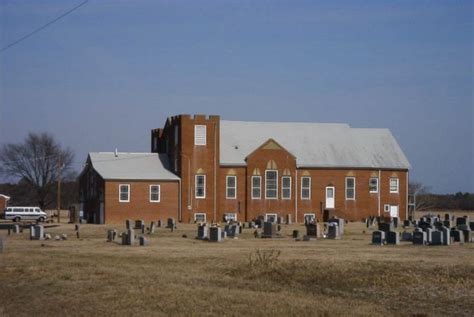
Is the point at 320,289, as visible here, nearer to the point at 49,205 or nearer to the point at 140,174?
the point at 140,174

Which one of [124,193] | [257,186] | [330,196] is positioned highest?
[257,186]

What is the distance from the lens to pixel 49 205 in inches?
4963

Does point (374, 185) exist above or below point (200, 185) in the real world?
above

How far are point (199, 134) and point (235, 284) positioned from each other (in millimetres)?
59406

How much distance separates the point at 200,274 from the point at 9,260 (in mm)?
9432

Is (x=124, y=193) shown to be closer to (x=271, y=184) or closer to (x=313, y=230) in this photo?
(x=271, y=184)

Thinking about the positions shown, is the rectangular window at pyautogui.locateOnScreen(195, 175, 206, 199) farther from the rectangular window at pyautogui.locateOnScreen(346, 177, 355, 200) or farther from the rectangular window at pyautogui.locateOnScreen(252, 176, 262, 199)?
the rectangular window at pyautogui.locateOnScreen(346, 177, 355, 200)

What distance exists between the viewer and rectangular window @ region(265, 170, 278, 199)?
84.0 metres

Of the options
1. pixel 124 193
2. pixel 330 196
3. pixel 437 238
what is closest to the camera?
pixel 437 238

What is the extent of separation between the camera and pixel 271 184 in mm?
84125

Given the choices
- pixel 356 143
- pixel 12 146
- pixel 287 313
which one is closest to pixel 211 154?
pixel 356 143

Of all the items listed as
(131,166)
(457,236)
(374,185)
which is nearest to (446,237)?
(457,236)

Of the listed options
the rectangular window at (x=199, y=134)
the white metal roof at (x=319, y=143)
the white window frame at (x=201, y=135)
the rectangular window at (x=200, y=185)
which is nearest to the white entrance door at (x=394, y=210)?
the white metal roof at (x=319, y=143)

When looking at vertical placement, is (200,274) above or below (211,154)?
below
